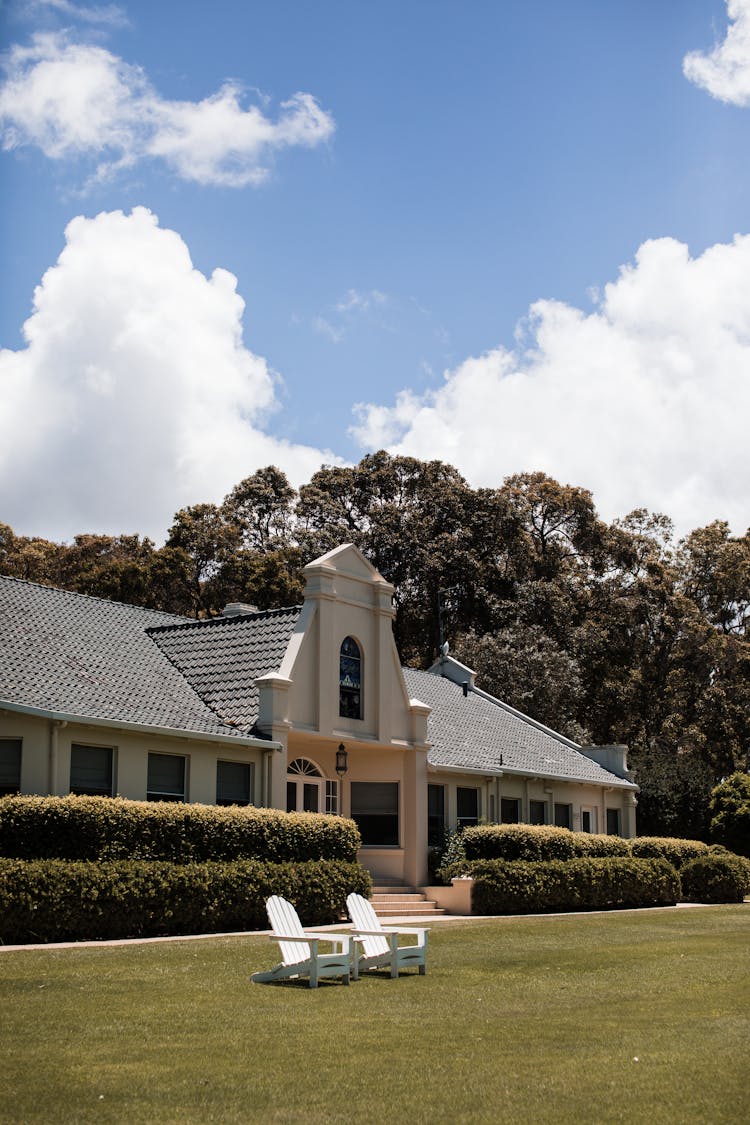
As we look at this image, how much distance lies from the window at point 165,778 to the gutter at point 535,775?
8.01 meters

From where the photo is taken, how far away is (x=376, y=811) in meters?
30.2

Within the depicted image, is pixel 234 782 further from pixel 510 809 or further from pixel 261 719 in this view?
pixel 510 809

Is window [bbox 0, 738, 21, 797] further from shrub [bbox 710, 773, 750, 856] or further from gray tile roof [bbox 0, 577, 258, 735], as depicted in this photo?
shrub [bbox 710, 773, 750, 856]

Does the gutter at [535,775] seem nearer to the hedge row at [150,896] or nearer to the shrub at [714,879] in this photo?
the shrub at [714,879]

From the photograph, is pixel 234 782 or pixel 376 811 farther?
pixel 376 811

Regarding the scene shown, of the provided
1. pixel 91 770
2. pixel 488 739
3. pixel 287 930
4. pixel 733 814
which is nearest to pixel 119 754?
pixel 91 770

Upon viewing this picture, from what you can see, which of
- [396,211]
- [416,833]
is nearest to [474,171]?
[396,211]

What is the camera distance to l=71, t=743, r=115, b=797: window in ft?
73.3

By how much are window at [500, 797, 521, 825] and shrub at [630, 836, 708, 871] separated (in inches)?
135

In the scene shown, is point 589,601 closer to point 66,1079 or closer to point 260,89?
point 260,89

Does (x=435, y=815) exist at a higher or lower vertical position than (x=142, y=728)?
lower

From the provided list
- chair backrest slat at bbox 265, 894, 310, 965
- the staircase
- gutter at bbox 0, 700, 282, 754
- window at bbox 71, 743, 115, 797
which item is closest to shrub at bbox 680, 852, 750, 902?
the staircase

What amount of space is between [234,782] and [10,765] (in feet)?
18.4

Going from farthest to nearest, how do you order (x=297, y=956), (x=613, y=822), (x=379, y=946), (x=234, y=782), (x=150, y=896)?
1. (x=613, y=822)
2. (x=234, y=782)
3. (x=150, y=896)
4. (x=379, y=946)
5. (x=297, y=956)
